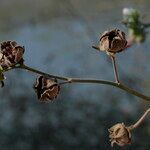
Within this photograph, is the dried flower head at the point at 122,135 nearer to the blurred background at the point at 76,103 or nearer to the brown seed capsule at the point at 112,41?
the brown seed capsule at the point at 112,41

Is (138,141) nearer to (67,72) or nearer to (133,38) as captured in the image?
(67,72)

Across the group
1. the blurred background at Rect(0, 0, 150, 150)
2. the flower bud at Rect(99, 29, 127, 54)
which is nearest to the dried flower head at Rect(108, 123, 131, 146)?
the flower bud at Rect(99, 29, 127, 54)

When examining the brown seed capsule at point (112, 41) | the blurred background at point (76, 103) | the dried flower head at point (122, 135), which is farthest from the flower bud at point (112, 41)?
the blurred background at point (76, 103)

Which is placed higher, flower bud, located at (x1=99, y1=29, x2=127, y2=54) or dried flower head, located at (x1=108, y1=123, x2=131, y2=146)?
flower bud, located at (x1=99, y1=29, x2=127, y2=54)

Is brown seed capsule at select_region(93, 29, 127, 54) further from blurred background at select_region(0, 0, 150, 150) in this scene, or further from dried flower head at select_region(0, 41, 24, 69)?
blurred background at select_region(0, 0, 150, 150)

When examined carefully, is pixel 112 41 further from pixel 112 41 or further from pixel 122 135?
pixel 122 135

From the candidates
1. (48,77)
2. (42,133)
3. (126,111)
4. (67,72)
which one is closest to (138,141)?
(126,111)
